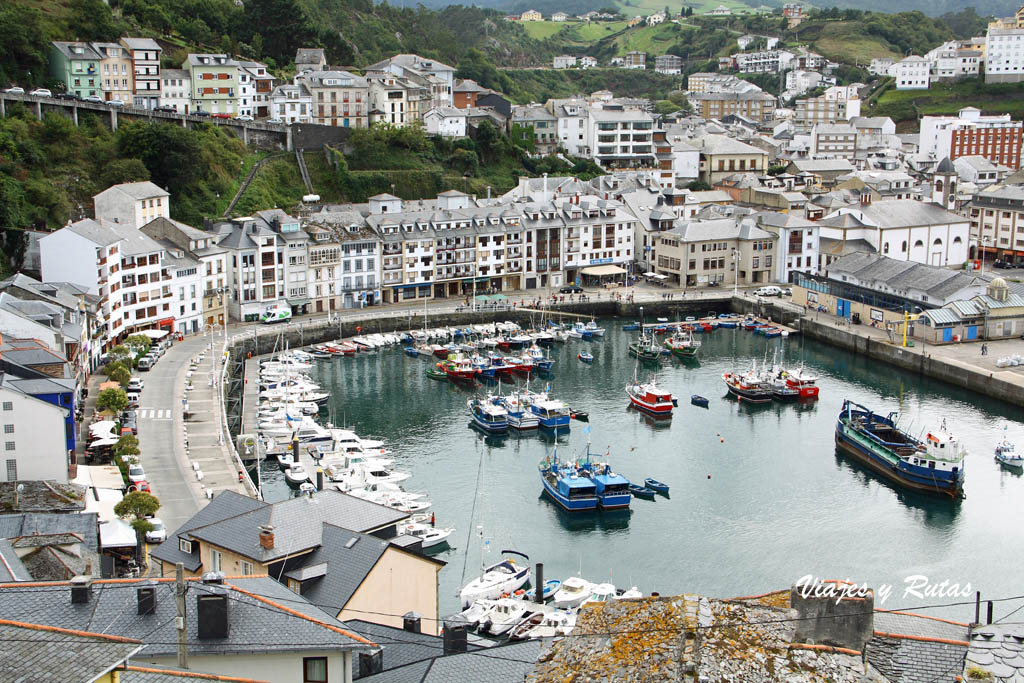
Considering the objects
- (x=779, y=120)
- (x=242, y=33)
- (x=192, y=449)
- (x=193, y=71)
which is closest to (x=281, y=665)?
(x=192, y=449)

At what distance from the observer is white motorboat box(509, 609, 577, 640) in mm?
21453

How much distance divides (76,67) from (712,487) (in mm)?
45466

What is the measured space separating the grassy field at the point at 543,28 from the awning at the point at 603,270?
305 feet

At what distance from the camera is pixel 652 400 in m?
38.7

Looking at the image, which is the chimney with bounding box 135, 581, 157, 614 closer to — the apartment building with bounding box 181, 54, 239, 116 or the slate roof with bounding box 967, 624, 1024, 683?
the slate roof with bounding box 967, 624, 1024, 683

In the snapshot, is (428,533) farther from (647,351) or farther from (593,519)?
(647,351)

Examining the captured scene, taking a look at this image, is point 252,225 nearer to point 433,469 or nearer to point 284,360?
point 284,360

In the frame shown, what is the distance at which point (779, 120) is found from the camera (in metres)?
108

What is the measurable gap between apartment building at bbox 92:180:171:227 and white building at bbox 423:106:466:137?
2411 centimetres

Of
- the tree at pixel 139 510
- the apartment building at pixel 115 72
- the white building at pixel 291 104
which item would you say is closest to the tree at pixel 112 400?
the tree at pixel 139 510

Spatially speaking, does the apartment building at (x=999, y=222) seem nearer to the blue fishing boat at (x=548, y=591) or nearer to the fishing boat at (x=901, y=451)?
the fishing boat at (x=901, y=451)

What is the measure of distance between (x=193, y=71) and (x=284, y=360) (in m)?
27.9

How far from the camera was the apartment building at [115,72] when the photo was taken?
61625 millimetres

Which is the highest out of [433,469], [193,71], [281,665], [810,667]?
[193,71]
